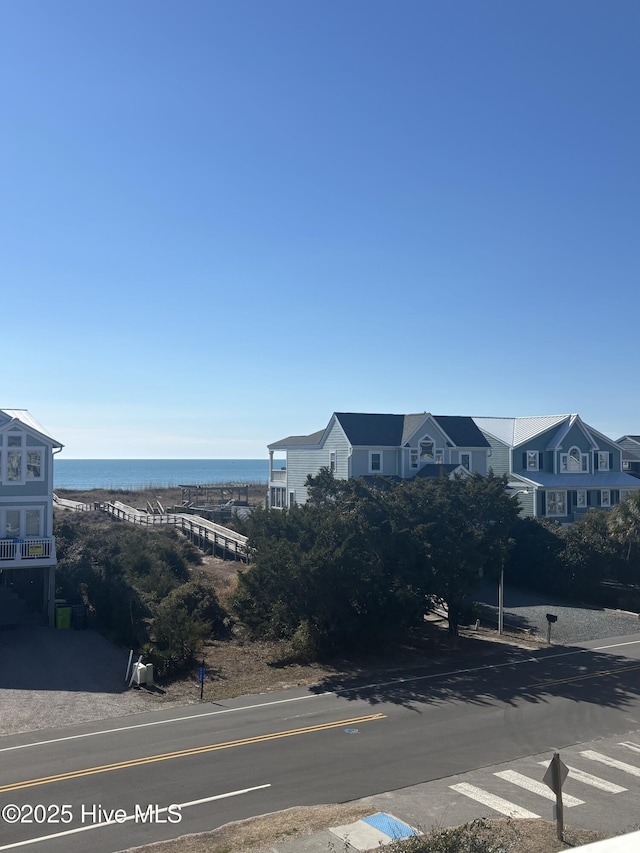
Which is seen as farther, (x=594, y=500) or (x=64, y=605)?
(x=594, y=500)

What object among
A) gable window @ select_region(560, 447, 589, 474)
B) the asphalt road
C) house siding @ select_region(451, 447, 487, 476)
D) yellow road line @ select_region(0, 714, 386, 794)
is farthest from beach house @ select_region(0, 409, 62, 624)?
gable window @ select_region(560, 447, 589, 474)

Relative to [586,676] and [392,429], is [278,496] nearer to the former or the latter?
[392,429]

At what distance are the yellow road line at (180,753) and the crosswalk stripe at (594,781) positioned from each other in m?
4.99

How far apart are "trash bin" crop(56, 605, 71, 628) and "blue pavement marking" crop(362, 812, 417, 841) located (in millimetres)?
18599

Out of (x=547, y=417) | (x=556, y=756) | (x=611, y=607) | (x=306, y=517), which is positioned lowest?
(x=611, y=607)

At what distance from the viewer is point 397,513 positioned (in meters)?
25.7

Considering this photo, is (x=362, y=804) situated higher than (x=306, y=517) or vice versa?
(x=306, y=517)

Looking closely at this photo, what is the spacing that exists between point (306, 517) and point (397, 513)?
10.9 ft

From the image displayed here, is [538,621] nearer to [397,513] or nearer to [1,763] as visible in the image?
[397,513]

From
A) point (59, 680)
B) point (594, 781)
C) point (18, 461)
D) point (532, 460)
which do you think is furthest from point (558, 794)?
point (532, 460)

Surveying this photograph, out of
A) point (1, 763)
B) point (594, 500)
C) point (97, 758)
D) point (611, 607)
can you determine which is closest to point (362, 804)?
point (97, 758)

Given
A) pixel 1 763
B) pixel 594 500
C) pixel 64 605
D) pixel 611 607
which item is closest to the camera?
pixel 1 763

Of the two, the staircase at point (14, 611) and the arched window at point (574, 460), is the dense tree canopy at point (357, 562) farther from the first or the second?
the arched window at point (574, 460)

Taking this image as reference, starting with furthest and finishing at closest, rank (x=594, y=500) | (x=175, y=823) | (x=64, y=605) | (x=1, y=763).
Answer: (x=594, y=500), (x=64, y=605), (x=1, y=763), (x=175, y=823)
